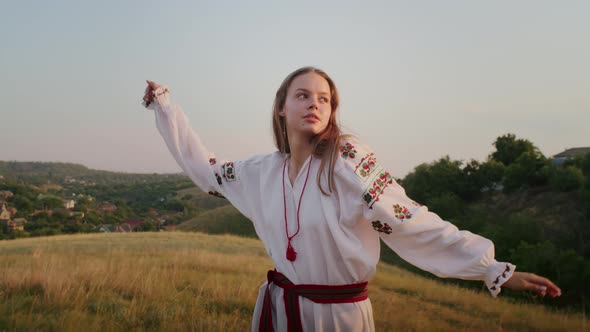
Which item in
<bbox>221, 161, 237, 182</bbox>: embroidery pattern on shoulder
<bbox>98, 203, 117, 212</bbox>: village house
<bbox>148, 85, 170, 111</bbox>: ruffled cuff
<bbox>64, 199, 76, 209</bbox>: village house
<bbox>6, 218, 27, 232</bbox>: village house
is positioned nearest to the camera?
<bbox>221, 161, 237, 182</bbox>: embroidery pattern on shoulder

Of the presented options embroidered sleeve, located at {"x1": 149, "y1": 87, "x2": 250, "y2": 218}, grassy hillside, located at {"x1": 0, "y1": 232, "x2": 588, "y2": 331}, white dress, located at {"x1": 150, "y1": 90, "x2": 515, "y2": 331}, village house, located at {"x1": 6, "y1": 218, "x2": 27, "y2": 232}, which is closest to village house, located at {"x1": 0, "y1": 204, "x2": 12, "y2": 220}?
village house, located at {"x1": 6, "y1": 218, "x2": 27, "y2": 232}

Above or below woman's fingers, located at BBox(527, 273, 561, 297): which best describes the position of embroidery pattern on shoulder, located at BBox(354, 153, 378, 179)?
above

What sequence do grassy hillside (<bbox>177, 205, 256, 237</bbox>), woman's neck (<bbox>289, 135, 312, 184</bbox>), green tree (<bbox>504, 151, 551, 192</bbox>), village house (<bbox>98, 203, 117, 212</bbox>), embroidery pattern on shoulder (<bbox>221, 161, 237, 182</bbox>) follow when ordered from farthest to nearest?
village house (<bbox>98, 203, 117, 212</bbox>), green tree (<bbox>504, 151, 551, 192</bbox>), grassy hillside (<bbox>177, 205, 256, 237</bbox>), embroidery pattern on shoulder (<bbox>221, 161, 237, 182</bbox>), woman's neck (<bbox>289, 135, 312, 184</bbox>)

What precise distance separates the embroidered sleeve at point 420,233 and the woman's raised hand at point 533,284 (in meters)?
0.04

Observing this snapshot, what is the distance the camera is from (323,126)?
7.80 feet

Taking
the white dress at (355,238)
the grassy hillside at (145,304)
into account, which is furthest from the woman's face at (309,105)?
the grassy hillside at (145,304)

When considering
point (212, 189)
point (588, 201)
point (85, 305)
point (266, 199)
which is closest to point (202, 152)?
point (212, 189)

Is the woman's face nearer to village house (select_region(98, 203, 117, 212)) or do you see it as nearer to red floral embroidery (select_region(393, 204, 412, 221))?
red floral embroidery (select_region(393, 204, 412, 221))

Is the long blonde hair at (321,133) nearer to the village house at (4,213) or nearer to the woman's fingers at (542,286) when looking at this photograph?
the woman's fingers at (542,286)

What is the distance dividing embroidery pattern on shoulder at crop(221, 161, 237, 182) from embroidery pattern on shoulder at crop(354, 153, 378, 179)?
0.97m

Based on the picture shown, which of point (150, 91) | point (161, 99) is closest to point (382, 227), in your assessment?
point (161, 99)

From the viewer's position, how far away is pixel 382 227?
2.12 meters

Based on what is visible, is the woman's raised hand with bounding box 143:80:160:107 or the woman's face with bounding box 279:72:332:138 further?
the woman's raised hand with bounding box 143:80:160:107

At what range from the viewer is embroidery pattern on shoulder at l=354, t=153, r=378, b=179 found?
7.04ft
